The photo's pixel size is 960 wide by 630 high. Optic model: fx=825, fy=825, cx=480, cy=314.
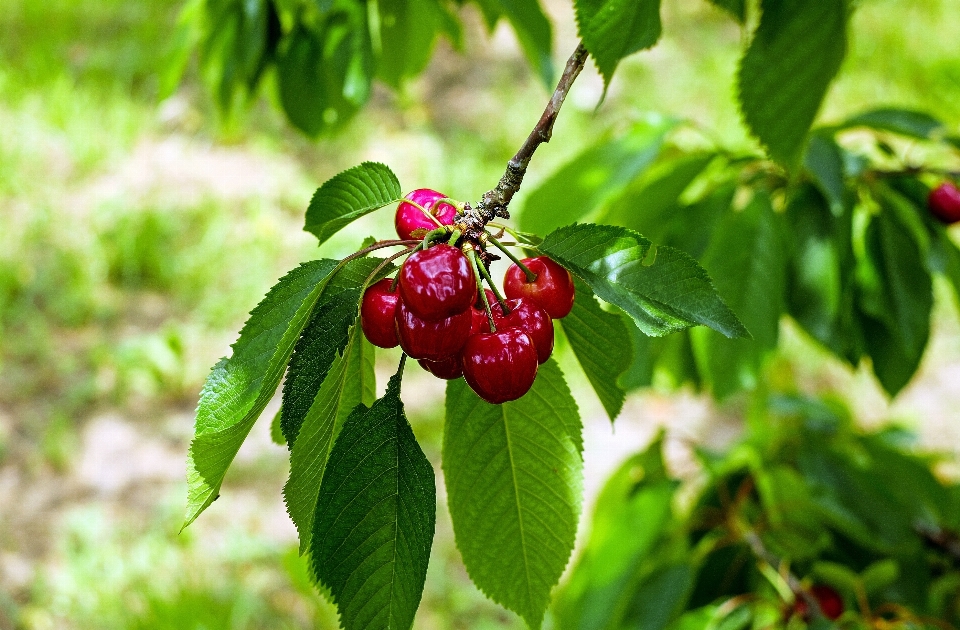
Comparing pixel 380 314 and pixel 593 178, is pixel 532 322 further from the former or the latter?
pixel 593 178

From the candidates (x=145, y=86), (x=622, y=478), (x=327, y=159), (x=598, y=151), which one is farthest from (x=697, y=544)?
(x=145, y=86)

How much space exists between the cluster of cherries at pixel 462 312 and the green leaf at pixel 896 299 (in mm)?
745

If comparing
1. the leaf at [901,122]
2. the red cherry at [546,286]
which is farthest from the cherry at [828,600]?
the red cherry at [546,286]

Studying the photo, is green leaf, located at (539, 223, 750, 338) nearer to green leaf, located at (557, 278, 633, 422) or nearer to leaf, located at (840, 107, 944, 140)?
green leaf, located at (557, 278, 633, 422)

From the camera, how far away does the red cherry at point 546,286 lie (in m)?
0.60

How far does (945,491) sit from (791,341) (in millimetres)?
1826

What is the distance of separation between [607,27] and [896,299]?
2.41 ft

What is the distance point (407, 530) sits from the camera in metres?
0.57

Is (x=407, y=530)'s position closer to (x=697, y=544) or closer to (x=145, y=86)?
(x=697, y=544)

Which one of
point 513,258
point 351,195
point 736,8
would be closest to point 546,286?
point 513,258

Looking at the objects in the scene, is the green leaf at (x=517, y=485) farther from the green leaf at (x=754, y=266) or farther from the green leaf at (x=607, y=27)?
the green leaf at (x=754, y=266)

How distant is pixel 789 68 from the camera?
713 mm

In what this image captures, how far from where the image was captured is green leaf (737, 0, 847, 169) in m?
0.69

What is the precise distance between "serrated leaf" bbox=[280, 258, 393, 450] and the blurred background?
1.06 metres
